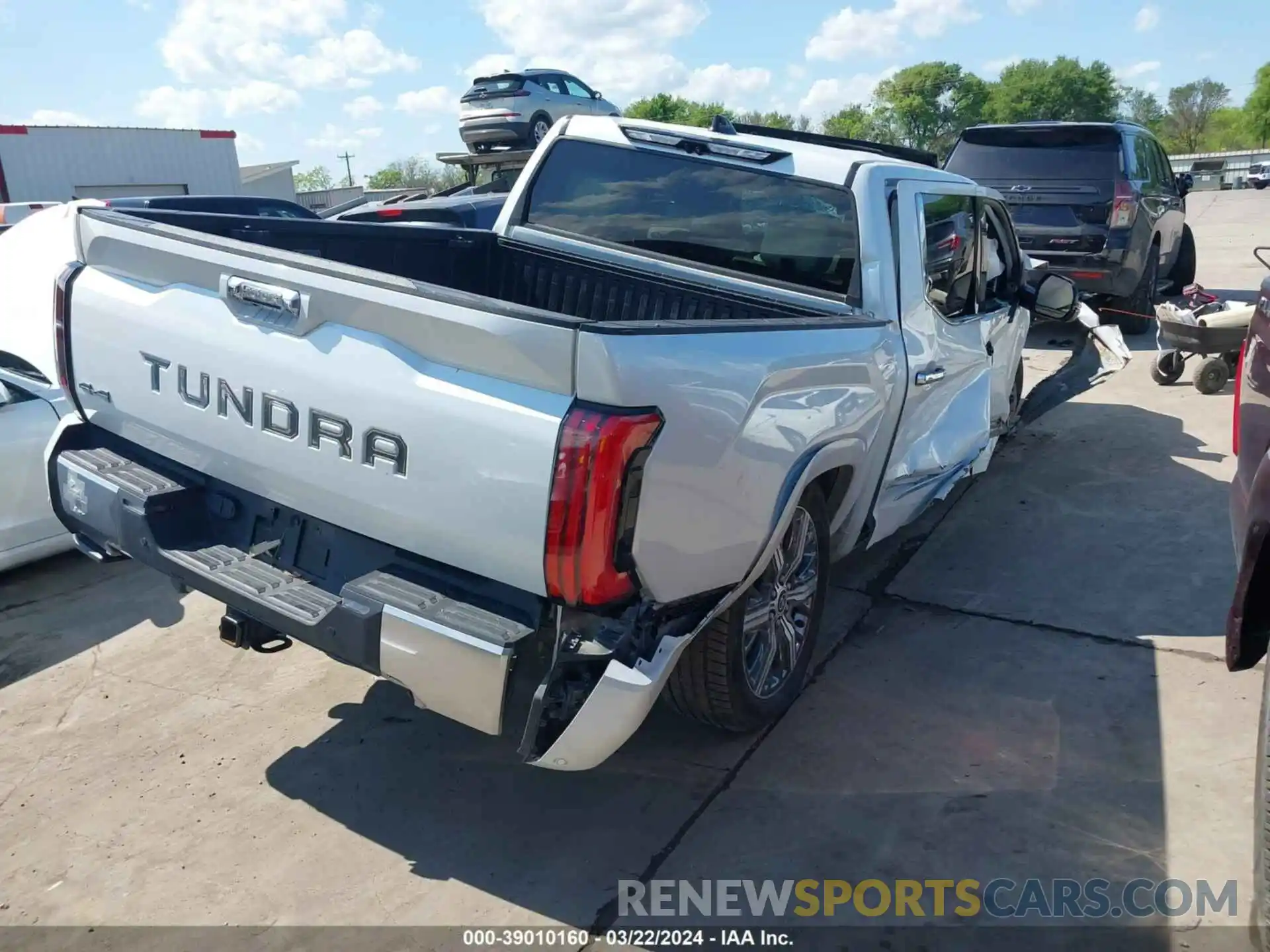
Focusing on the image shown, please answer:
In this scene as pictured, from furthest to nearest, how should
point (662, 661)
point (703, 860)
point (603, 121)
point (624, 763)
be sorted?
point (603, 121) < point (624, 763) < point (703, 860) < point (662, 661)

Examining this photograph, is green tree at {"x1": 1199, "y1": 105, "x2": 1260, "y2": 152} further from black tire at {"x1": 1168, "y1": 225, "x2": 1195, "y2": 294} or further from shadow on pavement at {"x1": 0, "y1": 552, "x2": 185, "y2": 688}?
shadow on pavement at {"x1": 0, "y1": 552, "x2": 185, "y2": 688}

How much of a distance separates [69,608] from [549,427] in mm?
3658

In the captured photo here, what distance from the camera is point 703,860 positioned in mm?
3070

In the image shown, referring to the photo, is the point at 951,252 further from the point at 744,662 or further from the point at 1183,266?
the point at 1183,266

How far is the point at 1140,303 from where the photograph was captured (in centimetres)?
1073

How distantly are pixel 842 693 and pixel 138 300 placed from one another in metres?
2.89

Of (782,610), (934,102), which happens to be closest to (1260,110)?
(934,102)

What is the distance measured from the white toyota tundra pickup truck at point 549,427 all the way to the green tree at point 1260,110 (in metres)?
125

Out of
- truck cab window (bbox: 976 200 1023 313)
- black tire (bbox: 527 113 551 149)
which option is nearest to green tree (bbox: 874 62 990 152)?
black tire (bbox: 527 113 551 149)

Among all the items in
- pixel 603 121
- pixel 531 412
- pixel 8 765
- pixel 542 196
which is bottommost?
pixel 8 765

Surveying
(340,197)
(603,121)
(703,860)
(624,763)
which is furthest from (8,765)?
(340,197)

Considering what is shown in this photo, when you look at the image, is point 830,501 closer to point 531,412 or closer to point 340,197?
point 531,412

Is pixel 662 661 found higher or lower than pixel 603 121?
lower

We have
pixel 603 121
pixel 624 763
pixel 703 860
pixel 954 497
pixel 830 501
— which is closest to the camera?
pixel 703 860
